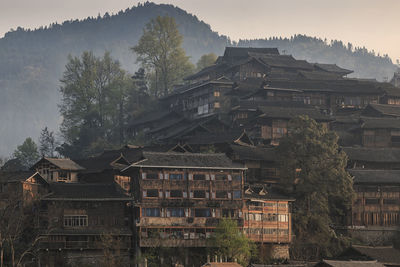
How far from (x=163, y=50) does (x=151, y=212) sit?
44576 millimetres

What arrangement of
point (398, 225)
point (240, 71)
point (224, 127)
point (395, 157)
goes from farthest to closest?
point (240, 71) → point (224, 127) → point (395, 157) → point (398, 225)

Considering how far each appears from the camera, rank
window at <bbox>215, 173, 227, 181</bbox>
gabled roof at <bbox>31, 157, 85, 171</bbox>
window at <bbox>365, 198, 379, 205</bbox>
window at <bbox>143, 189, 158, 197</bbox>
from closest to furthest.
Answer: window at <bbox>143, 189, 158, 197</bbox>
window at <bbox>215, 173, 227, 181</bbox>
gabled roof at <bbox>31, 157, 85, 171</bbox>
window at <bbox>365, 198, 379, 205</bbox>

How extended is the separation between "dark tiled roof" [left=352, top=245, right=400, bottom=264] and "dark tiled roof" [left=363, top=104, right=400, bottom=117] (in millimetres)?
25879

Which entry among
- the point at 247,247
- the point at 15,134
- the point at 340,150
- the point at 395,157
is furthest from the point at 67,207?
the point at 15,134

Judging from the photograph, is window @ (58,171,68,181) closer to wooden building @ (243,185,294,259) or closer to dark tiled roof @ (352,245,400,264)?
wooden building @ (243,185,294,259)

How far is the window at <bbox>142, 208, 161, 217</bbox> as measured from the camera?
57.6 meters

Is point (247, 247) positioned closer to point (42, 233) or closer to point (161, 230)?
point (161, 230)

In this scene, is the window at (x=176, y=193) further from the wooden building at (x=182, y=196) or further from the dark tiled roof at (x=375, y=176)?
the dark tiled roof at (x=375, y=176)

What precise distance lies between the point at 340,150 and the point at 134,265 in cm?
2420

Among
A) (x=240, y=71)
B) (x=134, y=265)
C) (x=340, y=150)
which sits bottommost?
(x=134, y=265)

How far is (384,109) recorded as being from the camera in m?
84.8

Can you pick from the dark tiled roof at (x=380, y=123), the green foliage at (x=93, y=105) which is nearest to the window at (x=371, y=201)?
the dark tiled roof at (x=380, y=123)

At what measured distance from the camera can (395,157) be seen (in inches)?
2869

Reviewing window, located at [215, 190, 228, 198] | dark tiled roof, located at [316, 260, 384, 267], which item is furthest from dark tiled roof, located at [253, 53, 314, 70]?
dark tiled roof, located at [316, 260, 384, 267]
